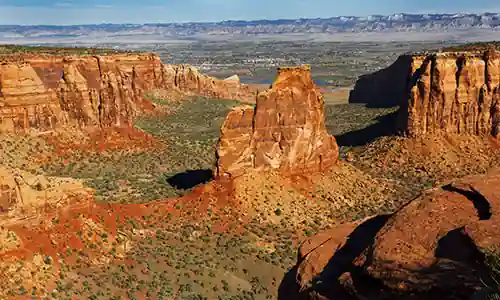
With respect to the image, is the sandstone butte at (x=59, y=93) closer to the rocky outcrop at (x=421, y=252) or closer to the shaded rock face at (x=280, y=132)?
the shaded rock face at (x=280, y=132)

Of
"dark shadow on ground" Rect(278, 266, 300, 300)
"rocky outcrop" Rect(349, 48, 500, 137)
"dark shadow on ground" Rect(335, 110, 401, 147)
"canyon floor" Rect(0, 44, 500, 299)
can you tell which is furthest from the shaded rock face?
"dark shadow on ground" Rect(278, 266, 300, 300)

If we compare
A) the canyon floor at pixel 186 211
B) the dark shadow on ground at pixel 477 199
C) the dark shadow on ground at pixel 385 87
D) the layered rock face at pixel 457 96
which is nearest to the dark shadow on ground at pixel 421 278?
the dark shadow on ground at pixel 477 199

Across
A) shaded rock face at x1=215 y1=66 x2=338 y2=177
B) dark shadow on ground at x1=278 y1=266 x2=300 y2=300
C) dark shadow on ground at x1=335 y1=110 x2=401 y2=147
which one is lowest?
dark shadow on ground at x1=335 y1=110 x2=401 y2=147

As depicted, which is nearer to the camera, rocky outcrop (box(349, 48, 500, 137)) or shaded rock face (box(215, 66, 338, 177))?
shaded rock face (box(215, 66, 338, 177))

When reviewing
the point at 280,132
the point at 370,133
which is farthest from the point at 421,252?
the point at 370,133

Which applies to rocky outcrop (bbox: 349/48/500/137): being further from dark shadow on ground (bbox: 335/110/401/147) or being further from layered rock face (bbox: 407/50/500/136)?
dark shadow on ground (bbox: 335/110/401/147)

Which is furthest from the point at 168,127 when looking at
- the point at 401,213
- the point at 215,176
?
the point at 401,213
